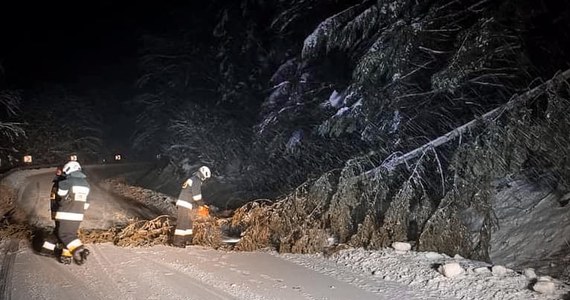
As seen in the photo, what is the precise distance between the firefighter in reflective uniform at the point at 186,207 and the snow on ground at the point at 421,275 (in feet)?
1.03

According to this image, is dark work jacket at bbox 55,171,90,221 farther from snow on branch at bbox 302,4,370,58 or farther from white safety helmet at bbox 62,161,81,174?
snow on branch at bbox 302,4,370,58

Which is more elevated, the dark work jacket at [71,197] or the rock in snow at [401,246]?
the dark work jacket at [71,197]

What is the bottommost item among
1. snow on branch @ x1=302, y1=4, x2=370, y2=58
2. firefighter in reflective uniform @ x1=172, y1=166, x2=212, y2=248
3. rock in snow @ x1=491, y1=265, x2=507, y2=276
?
rock in snow @ x1=491, y1=265, x2=507, y2=276

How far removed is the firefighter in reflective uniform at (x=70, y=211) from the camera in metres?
7.41

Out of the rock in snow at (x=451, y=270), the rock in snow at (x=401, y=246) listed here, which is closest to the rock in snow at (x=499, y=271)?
the rock in snow at (x=451, y=270)

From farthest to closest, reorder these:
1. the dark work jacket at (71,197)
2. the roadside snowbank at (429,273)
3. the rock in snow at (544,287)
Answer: the dark work jacket at (71,197) → the roadside snowbank at (429,273) → the rock in snow at (544,287)

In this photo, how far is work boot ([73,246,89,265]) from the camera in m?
7.32

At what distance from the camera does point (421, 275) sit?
7227 millimetres

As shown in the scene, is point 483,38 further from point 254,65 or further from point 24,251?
point 254,65

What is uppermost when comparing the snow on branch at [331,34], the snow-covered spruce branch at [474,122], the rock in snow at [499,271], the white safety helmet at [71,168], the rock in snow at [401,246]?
the snow on branch at [331,34]

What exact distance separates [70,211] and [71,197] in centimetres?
21

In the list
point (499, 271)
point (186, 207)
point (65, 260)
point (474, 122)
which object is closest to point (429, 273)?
point (499, 271)

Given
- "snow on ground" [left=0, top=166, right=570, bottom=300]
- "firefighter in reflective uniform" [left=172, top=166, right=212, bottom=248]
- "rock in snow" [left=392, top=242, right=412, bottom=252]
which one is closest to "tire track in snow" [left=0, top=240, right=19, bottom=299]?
"snow on ground" [left=0, top=166, right=570, bottom=300]

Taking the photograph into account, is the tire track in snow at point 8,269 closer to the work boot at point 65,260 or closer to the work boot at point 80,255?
the work boot at point 65,260
